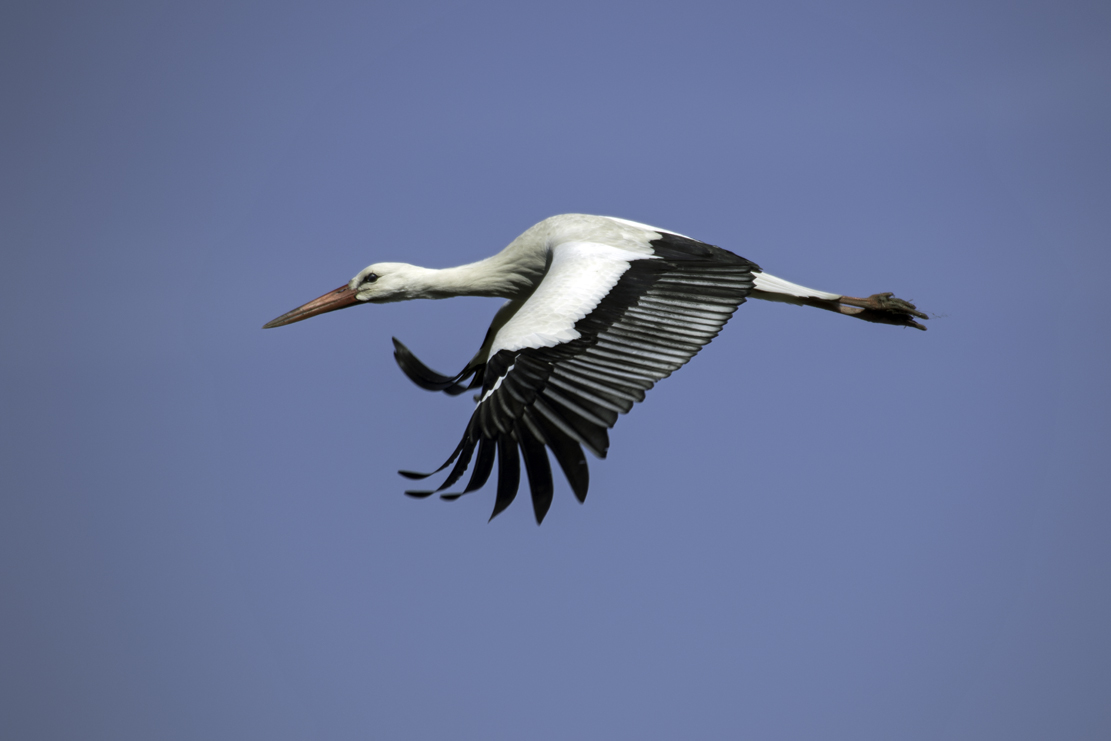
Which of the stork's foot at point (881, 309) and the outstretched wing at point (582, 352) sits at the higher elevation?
the stork's foot at point (881, 309)

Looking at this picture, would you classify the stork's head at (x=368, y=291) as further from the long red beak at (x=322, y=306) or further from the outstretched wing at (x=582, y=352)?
the outstretched wing at (x=582, y=352)

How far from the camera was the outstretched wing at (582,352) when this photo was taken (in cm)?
504

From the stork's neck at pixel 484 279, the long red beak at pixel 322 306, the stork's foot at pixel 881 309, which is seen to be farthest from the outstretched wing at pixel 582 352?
the long red beak at pixel 322 306

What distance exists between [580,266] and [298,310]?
312 centimetres

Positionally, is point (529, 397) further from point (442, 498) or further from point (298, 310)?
point (298, 310)

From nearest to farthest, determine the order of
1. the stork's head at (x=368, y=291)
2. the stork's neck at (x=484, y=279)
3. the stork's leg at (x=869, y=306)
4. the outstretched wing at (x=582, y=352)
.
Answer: the outstretched wing at (x=582, y=352), the stork's leg at (x=869, y=306), the stork's neck at (x=484, y=279), the stork's head at (x=368, y=291)

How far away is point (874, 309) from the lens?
25.2ft

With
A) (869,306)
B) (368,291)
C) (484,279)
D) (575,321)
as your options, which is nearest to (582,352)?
(575,321)

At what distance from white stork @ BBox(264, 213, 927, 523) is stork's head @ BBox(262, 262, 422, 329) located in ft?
0.05

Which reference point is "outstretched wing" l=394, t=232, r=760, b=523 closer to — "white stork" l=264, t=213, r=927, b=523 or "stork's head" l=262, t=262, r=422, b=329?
"white stork" l=264, t=213, r=927, b=523

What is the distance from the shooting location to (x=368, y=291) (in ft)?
27.7

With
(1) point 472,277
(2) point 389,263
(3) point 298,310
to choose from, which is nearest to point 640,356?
(1) point 472,277

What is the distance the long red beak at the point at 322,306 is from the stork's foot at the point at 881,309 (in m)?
3.82

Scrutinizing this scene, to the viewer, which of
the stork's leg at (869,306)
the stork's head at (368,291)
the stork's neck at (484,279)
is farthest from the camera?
the stork's head at (368,291)
